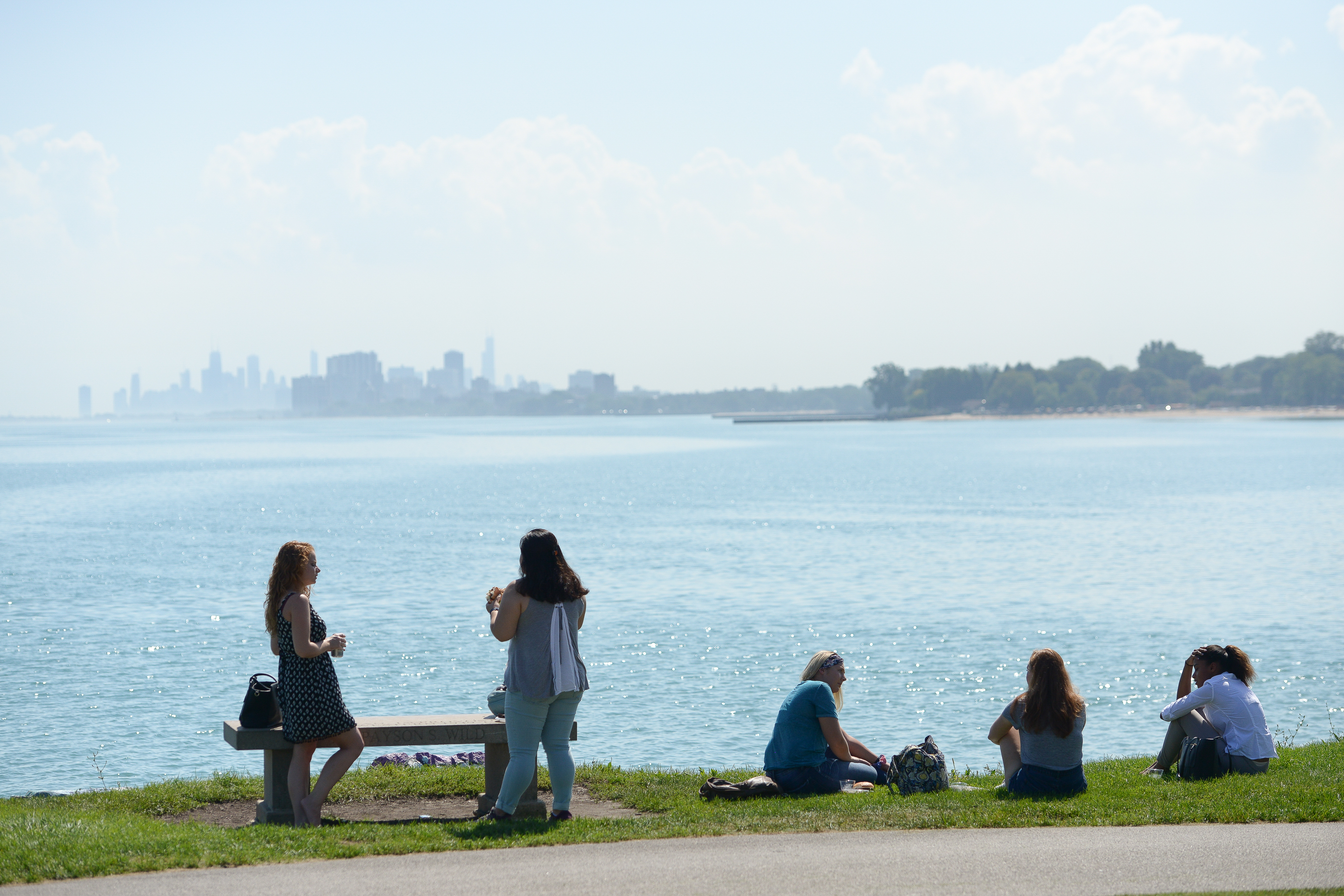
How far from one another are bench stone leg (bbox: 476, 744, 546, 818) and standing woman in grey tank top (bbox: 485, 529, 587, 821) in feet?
0.64

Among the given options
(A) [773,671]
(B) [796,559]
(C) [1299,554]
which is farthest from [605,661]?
(C) [1299,554]

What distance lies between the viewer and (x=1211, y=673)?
35.9 ft

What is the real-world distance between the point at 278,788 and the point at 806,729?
13.3ft

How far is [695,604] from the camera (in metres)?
32.7

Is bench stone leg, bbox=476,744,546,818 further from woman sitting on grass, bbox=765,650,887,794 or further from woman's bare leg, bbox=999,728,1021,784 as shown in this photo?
woman's bare leg, bbox=999,728,1021,784

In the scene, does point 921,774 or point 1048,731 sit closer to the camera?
point 1048,731

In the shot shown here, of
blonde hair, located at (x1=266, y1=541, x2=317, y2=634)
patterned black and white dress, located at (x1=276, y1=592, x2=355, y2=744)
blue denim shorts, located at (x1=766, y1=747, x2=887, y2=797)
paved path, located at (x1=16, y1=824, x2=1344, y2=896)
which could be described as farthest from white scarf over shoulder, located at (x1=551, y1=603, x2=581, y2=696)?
blue denim shorts, located at (x1=766, y1=747, x2=887, y2=797)

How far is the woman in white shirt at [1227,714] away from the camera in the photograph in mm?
10680

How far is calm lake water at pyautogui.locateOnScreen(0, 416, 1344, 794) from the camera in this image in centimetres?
1975

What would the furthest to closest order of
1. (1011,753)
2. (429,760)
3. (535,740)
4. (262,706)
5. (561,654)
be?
(429,760), (1011,753), (262,706), (535,740), (561,654)

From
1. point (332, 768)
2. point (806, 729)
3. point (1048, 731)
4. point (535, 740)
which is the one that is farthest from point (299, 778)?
point (1048, 731)

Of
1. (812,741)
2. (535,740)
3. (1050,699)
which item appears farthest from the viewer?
(812,741)

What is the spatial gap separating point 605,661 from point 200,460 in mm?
127922

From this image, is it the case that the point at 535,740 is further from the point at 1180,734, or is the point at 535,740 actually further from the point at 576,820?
the point at 1180,734
